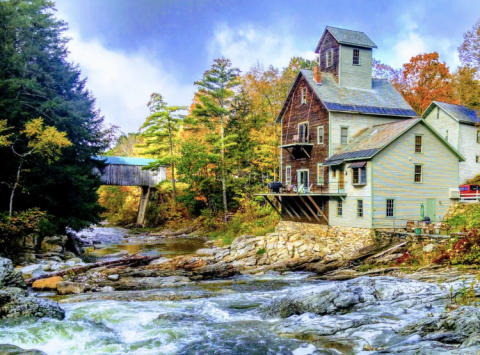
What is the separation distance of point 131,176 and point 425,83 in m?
33.2

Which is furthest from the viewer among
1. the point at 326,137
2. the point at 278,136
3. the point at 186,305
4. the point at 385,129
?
the point at 278,136

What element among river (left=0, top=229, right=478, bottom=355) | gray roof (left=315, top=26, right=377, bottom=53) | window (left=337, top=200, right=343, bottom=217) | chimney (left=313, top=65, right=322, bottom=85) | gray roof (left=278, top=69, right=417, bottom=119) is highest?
gray roof (left=315, top=26, right=377, bottom=53)

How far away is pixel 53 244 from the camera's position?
24.7 metres

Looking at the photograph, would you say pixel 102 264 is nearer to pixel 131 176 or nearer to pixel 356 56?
pixel 131 176

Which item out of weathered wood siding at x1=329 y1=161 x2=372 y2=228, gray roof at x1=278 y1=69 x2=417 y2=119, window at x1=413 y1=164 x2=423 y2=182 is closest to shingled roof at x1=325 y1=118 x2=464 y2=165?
weathered wood siding at x1=329 y1=161 x2=372 y2=228

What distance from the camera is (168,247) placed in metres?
30.7

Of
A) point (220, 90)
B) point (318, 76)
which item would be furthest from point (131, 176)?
point (318, 76)

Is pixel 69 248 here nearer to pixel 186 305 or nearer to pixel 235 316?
pixel 186 305

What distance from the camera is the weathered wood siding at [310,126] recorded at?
27342mm

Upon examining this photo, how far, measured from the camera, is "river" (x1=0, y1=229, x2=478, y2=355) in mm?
10109

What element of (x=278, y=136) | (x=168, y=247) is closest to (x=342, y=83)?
(x=278, y=136)

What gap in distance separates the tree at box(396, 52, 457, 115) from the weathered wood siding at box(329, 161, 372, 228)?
23047 millimetres

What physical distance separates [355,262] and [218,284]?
773 centimetres

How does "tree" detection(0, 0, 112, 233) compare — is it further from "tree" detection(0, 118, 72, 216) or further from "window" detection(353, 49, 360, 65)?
"window" detection(353, 49, 360, 65)
